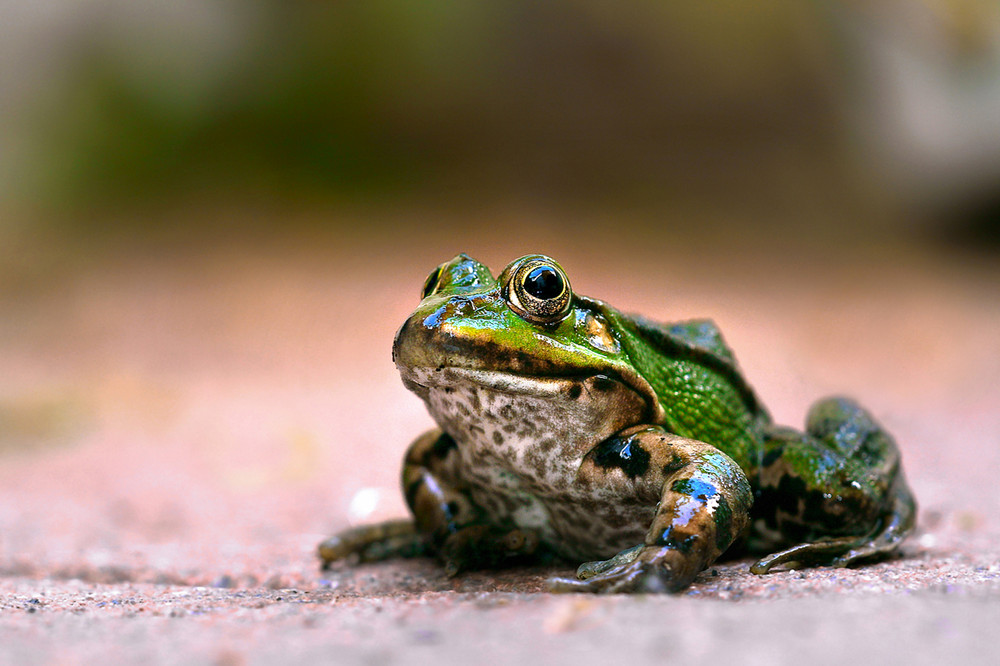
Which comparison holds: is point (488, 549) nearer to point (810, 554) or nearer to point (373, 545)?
point (373, 545)

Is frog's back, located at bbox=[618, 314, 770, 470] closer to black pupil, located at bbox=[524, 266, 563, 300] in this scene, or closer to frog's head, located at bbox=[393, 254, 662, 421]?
frog's head, located at bbox=[393, 254, 662, 421]

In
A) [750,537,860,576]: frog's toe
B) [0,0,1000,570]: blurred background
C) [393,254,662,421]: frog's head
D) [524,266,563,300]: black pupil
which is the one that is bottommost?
[750,537,860,576]: frog's toe

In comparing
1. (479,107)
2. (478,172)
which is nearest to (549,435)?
(479,107)

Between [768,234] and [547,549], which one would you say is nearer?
[547,549]

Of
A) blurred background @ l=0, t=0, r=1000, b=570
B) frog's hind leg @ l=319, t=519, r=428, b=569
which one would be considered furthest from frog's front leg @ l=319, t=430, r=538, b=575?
blurred background @ l=0, t=0, r=1000, b=570

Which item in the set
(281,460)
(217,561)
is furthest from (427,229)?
(217,561)

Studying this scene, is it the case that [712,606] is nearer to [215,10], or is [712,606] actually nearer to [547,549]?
[547,549]

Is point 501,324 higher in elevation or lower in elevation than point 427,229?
lower

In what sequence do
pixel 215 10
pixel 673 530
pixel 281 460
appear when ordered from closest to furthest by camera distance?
pixel 673 530 < pixel 281 460 < pixel 215 10
